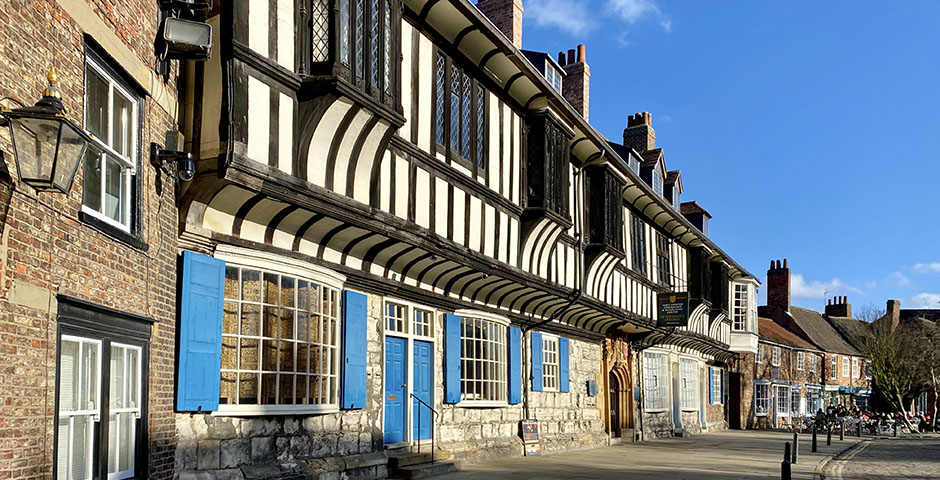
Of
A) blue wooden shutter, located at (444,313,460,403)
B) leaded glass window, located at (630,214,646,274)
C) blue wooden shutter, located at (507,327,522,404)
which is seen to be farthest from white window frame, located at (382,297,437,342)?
leaded glass window, located at (630,214,646,274)

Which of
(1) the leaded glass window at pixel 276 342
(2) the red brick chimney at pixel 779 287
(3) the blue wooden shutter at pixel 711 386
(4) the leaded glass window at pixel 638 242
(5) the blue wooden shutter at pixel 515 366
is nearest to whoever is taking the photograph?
(1) the leaded glass window at pixel 276 342

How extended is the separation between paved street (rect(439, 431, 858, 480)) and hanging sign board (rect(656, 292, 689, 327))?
331cm

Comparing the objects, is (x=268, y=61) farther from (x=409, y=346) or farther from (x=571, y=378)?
(x=571, y=378)

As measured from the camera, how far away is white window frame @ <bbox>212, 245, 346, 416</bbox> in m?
9.62

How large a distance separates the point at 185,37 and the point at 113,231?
6.90ft

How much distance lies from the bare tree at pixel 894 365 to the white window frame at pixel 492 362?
103 ft

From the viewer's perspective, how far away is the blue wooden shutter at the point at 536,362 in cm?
1844

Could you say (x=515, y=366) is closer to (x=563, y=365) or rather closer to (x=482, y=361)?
(x=482, y=361)

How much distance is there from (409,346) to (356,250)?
233 centimetres

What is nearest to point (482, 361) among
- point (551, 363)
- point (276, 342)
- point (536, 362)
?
point (536, 362)

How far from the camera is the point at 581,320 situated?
21375 mm

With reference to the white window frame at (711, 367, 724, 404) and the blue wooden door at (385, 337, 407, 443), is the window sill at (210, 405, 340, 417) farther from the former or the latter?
the white window frame at (711, 367, 724, 404)

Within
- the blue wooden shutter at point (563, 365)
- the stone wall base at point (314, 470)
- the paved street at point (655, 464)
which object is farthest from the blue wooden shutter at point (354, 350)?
the blue wooden shutter at point (563, 365)

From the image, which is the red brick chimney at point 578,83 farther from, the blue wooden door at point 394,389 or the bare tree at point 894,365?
the bare tree at point 894,365
